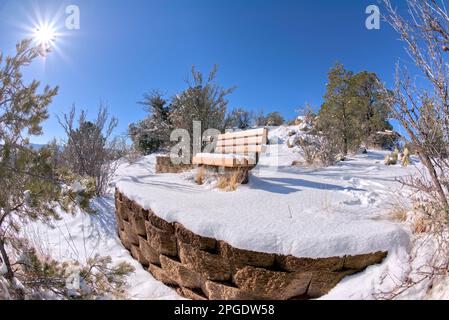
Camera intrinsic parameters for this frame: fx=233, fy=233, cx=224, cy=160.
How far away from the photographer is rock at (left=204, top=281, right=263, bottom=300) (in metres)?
1.72

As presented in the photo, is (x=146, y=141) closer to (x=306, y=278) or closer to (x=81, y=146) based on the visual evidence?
(x=81, y=146)

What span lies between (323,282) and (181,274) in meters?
1.14

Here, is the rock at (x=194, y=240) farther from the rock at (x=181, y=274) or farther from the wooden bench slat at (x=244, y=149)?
the wooden bench slat at (x=244, y=149)

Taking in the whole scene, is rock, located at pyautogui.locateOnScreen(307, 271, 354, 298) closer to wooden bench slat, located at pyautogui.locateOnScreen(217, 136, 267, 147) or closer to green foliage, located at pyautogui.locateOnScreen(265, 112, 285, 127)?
wooden bench slat, located at pyautogui.locateOnScreen(217, 136, 267, 147)

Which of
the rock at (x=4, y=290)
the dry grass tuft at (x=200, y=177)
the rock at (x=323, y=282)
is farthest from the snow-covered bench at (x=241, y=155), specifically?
the rock at (x=4, y=290)

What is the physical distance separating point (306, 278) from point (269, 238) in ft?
1.18

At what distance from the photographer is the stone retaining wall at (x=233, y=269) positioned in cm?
158

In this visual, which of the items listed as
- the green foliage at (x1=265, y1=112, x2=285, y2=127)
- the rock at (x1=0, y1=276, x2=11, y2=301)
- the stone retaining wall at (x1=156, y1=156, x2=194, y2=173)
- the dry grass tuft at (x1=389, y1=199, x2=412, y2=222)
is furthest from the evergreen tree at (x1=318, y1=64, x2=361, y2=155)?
the green foliage at (x1=265, y1=112, x2=285, y2=127)

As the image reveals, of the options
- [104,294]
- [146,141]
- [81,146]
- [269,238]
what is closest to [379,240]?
[269,238]

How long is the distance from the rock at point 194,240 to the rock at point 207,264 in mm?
33

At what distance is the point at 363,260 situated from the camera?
1570 millimetres

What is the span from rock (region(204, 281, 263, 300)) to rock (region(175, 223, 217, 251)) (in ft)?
0.93

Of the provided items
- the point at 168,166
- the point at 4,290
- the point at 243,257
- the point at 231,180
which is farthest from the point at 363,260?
the point at 168,166

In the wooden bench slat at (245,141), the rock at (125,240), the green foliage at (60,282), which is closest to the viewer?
the green foliage at (60,282)
